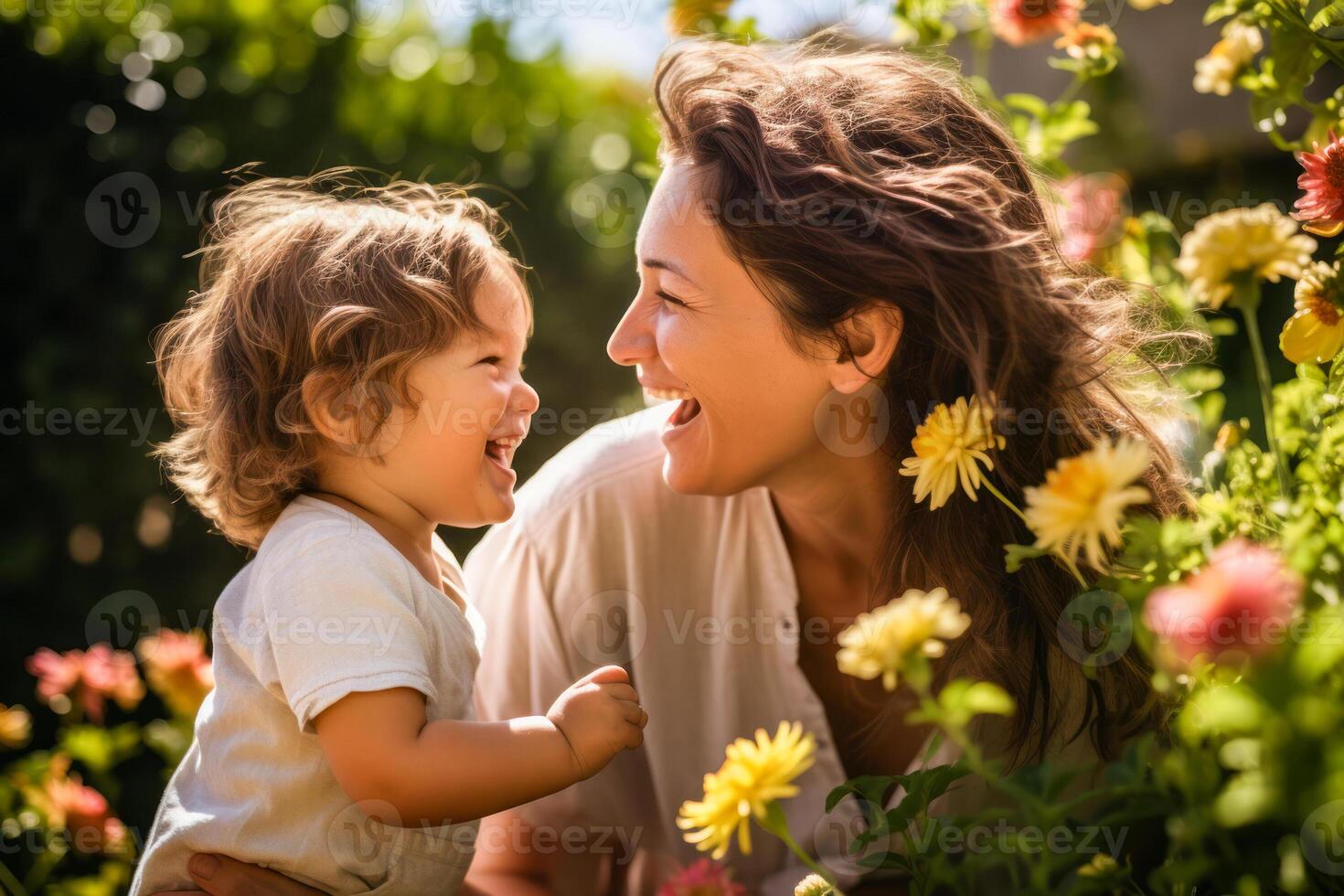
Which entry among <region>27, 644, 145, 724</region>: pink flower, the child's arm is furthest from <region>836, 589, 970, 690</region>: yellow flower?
<region>27, 644, 145, 724</region>: pink flower

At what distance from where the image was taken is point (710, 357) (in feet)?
5.20

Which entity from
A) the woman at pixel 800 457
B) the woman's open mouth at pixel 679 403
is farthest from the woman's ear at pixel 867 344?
the woman's open mouth at pixel 679 403

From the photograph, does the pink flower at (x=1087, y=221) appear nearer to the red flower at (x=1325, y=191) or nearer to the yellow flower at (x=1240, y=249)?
the red flower at (x=1325, y=191)

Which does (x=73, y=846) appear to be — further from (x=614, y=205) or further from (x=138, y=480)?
(x=614, y=205)

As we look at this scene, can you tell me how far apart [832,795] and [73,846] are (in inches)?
56.6

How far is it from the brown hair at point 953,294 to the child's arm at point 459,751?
55 cm

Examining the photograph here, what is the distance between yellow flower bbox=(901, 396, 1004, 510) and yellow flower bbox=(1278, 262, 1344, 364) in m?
0.32

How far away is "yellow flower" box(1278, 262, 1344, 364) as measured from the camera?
1.14m

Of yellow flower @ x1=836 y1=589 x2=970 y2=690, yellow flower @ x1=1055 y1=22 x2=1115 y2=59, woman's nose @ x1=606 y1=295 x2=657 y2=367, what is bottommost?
woman's nose @ x1=606 y1=295 x2=657 y2=367

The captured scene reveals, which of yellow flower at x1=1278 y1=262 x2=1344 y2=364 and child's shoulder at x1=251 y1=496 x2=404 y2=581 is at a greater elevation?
yellow flower at x1=1278 y1=262 x2=1344 y2=364

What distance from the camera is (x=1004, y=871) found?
1756 millimetres

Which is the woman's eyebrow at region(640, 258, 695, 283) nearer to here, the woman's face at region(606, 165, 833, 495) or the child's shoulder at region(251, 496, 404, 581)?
the woman's face at region(606, 165, 833, 495)

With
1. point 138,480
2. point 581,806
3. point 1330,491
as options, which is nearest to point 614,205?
point 138,480

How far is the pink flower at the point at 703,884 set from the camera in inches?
48.6
